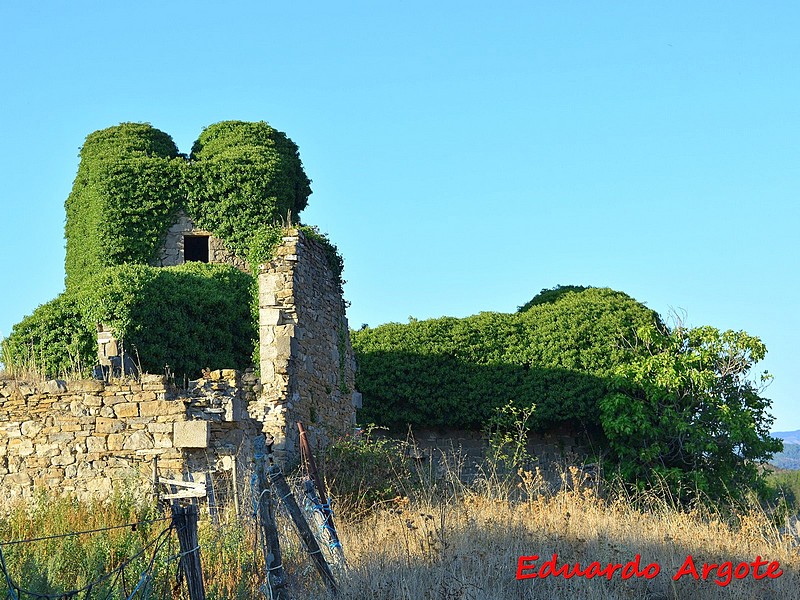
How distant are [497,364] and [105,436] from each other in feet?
33.2

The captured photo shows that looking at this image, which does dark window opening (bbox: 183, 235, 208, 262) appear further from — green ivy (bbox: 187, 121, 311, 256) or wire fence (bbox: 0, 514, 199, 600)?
wire fence (bbox: 0, 514, 199, 600)

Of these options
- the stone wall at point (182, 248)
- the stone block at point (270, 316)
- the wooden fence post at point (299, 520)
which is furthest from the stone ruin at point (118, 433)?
the stone wall at point (182, 248)

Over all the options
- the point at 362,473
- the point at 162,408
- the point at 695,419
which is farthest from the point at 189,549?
the point at 695,419

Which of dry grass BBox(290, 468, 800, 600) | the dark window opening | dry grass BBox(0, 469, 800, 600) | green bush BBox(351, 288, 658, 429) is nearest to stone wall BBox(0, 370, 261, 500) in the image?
dry grass BBox(0, 469, 800, 600)

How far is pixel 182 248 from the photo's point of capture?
2139cm

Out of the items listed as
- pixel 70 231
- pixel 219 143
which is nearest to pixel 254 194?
pixel 219 143

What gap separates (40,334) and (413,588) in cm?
993

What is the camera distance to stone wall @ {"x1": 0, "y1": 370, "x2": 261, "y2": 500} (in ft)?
35.2

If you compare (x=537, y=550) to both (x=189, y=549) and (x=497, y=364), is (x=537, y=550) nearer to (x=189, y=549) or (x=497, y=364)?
(x=189, y=549)

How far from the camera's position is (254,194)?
70.4 ft

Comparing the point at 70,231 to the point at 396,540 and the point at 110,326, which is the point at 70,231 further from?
the point at 396,540

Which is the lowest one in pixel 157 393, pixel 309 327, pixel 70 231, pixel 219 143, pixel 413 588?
pixel 413 588

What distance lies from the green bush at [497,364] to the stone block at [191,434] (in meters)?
8.46

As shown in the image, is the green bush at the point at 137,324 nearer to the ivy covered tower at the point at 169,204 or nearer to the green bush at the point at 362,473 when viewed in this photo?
the green bush at the point at 362,473
